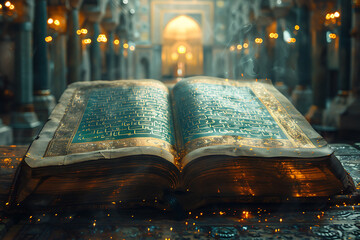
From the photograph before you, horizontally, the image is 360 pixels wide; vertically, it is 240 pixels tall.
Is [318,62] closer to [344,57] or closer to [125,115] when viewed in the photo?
[344,57]

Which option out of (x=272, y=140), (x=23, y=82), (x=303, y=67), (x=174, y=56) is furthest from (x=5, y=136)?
(x=174, y=56)

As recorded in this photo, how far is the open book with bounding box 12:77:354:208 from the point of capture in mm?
1243

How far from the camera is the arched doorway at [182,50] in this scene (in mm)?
30672

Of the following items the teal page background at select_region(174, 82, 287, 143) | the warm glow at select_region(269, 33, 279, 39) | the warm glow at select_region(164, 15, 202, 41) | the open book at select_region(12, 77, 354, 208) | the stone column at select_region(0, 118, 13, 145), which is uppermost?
the warm glow at select_region(164, 15, 202, 41)

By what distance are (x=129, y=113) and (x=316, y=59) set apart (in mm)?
8328

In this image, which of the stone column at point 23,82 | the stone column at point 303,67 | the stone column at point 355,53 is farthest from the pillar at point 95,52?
the stone column at point 355,53

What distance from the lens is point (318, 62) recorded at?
29.3 ft

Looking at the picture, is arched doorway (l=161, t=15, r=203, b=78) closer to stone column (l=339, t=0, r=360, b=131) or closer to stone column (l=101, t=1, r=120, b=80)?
stone column (l=101, t=1, r=120, b=80)

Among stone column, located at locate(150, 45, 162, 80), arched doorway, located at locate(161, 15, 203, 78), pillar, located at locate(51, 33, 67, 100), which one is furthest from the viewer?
arched doorway, located at locate(161, 15, 203, 78)

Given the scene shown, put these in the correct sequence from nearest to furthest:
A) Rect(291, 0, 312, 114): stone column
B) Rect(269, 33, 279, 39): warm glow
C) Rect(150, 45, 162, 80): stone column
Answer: Rect(291, 0, 312, 114): stone column
Rect(269, 33, 279, 39): warm glow
Rect(150, 45, 162, 80): stone column

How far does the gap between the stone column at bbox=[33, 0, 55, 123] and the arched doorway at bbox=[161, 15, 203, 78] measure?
22.2 meters

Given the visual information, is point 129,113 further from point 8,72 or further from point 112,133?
point 8,72

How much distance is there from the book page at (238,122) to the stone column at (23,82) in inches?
232

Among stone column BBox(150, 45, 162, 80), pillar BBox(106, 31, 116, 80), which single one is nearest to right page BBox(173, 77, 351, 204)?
pillar BBox(106, 31, 116, 80)
